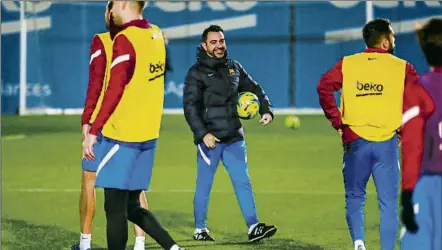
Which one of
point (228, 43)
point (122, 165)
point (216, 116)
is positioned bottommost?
point (228, 43)

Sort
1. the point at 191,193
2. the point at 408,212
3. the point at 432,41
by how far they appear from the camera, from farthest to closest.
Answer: the point at 191,193, the point at 432,41, the point at 408,212

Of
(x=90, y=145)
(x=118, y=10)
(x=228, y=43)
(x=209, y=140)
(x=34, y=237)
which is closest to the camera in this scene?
(x=90, y=145)

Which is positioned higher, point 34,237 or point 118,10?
point 118,10

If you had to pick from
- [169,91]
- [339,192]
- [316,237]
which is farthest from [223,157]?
[169,91]

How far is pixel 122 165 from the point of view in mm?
6824

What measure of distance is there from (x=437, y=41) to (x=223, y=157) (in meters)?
3.90

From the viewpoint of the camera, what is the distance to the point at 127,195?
6.91 metres

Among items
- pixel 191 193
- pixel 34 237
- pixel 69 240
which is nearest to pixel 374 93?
pixel 69 240

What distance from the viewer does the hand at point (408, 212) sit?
536 centimetres

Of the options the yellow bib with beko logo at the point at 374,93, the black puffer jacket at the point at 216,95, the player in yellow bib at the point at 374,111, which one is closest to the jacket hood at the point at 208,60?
the black puffer jacket at the point at 216,95

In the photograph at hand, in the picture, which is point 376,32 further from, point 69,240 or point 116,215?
point 69,240

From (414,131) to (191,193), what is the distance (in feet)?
24.4

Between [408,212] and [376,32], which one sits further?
[376,32]

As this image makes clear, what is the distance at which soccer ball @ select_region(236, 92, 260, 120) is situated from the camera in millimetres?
9234
